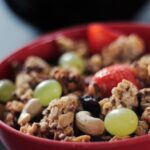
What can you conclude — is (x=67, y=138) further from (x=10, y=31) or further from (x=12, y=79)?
(x=10, y=31)

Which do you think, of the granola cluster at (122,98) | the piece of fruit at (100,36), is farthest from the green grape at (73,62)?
the granola cluster at (122,98)

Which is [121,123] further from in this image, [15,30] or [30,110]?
[15,30]

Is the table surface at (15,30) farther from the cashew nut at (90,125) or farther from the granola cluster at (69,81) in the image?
the cashew nut at (90,125)

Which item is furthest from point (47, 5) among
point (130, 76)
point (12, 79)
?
point (130, 76)

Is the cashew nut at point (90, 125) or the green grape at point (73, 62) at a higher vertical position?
the green grape at point (73, 62)

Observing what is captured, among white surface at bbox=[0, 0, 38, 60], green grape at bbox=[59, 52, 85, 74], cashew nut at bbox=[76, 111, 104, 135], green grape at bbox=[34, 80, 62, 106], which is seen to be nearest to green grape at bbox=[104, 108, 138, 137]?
cashew nut at bbox=[76, 111, 104, 135]
